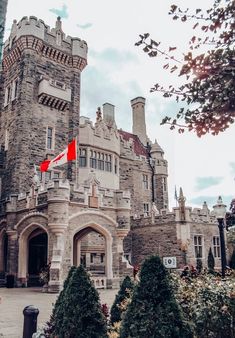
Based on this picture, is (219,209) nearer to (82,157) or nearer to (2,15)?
(2,15)

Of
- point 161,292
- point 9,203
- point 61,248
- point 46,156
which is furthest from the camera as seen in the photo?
point 46,156

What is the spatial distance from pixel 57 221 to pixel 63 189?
1.70 metres

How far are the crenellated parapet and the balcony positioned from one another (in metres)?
2.22

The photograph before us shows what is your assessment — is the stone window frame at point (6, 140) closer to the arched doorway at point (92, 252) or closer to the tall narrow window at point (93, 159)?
the tall narrow window at point (93, 159)

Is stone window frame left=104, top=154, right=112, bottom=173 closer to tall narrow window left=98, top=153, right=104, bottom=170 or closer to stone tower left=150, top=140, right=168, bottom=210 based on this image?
tall narrow window left=98, top=153, right=104, bottom=170

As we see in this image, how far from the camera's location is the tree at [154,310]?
4324mm

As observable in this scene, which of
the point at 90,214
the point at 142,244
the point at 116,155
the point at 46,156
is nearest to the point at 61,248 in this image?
the point at 90,214

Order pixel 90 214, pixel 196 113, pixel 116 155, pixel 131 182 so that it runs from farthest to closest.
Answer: pixel 131 182, pixel 116 155, pixel 90 214, pixel 196 113

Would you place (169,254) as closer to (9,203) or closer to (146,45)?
(9,203)

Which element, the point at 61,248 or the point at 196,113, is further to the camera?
the point at 61,248

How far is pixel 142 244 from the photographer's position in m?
26.2

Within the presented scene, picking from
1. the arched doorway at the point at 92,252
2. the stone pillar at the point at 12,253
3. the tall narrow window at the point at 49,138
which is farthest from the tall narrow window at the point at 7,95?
the arched doorway at the point at 92,252

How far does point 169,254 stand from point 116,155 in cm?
890

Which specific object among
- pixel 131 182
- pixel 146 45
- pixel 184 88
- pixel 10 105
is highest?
pixel 10 105
